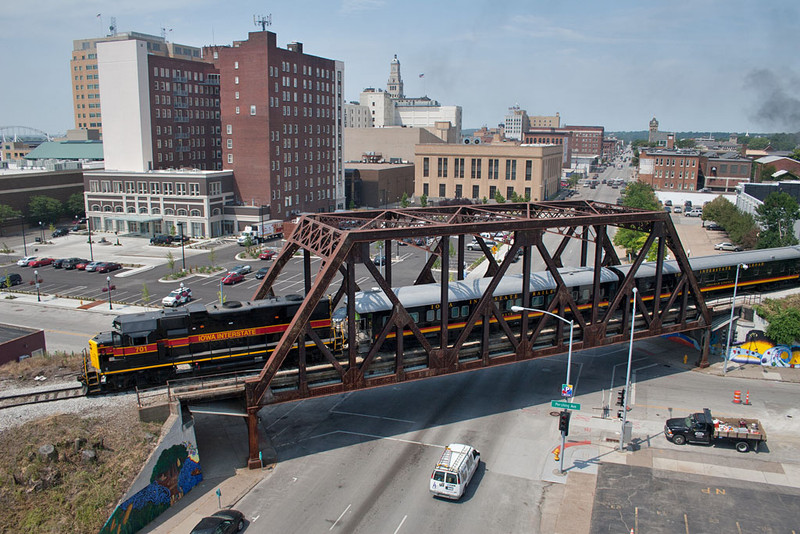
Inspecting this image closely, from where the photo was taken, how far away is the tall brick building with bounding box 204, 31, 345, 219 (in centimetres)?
9606

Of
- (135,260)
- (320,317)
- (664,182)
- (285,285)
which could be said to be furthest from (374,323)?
(664,182)

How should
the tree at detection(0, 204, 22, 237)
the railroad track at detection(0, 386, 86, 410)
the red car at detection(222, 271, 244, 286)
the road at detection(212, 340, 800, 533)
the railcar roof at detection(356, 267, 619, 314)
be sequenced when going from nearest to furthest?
the road at detection(212, 340, 800, 533) < the railroad track at detection(0, 386, 86, 410) < the railcar roof at detection(356, 267, 619, 314) < the red car at detection(222, 271, 244, 286) < the tree at detection(0, 204, 22, 237)

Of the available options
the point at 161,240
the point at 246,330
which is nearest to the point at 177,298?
the point at 246,330

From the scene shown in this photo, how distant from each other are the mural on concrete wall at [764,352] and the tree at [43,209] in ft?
349

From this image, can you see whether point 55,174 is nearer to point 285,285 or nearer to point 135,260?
point 135,260

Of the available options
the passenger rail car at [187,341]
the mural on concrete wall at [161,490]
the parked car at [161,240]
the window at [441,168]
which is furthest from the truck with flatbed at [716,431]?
the window at [441,168]

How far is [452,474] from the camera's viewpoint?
26391 millimetres

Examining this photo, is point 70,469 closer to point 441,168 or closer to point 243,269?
point 243,269

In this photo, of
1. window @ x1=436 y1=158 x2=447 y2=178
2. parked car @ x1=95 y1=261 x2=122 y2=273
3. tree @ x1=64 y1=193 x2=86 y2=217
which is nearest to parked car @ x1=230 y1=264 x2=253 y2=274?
parked car @ x1=95 y1=261 x2=122 y2=273

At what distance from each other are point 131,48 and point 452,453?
9543 centimetres

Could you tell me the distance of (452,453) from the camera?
2795cm

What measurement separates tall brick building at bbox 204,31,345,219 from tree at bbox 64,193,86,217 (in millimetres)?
32242

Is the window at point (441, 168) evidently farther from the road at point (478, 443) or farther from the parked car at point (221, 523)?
the parked car at point (221, 523)

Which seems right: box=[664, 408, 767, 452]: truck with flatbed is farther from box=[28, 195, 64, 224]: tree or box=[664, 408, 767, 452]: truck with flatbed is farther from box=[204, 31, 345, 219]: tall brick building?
box=[28, 195, 64, 224]: tree
